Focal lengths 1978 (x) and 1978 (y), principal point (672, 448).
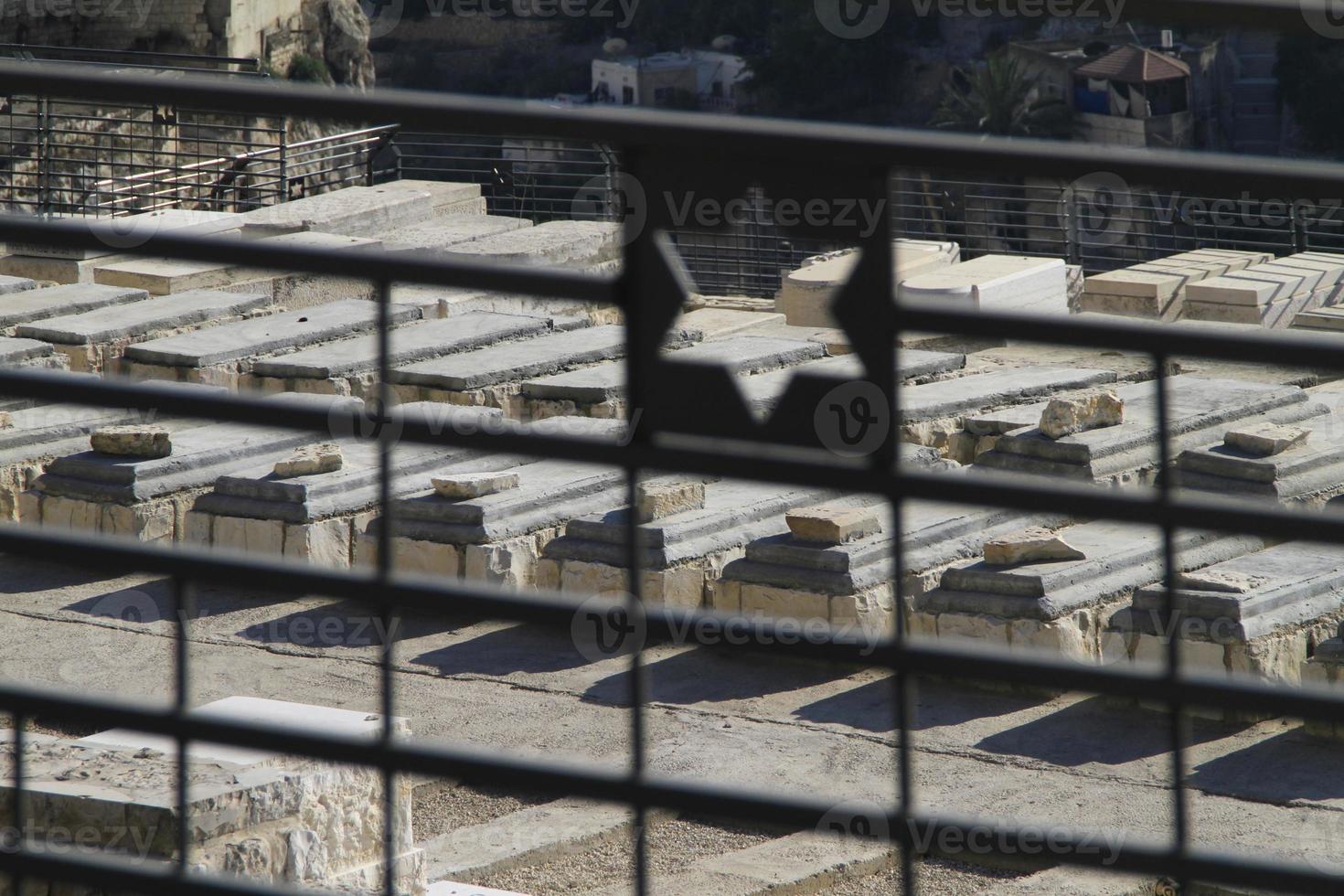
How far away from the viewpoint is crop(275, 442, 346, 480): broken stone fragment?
46.0ft

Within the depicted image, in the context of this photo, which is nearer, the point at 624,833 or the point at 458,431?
the point at 458,431

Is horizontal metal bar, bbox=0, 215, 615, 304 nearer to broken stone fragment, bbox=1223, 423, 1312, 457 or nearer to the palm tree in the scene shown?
broken stone fragment, bbox=1223, 423, 1312, 457

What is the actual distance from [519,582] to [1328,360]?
12.1m

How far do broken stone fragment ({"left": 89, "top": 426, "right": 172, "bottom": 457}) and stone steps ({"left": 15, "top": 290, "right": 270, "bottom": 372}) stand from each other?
1.54 metres

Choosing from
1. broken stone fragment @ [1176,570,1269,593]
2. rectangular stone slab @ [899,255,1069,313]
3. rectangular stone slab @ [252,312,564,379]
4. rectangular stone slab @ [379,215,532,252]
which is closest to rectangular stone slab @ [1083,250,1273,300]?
rectangular stone slab @ [899,255,1069,313]

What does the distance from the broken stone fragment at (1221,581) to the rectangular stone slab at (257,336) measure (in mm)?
7015

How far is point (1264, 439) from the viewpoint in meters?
14.1

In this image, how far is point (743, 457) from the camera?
1602mm

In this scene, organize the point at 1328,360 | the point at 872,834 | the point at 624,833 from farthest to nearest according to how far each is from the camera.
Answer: the point at 624,833
the point at 872,834
the point at 1328,360

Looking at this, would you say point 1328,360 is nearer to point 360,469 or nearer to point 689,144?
point 689,144

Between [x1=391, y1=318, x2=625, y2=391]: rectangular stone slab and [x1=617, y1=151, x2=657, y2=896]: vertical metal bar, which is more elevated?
[x1=617, y1=151, x2=657, y2=896]: vertical metal bar

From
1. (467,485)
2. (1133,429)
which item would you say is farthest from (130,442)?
(1133,429)

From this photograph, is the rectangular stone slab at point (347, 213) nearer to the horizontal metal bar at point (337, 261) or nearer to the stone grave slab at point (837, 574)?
the stone grave slab at point (837, 574)

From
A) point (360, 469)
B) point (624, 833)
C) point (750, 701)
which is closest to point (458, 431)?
point (624, 833)
